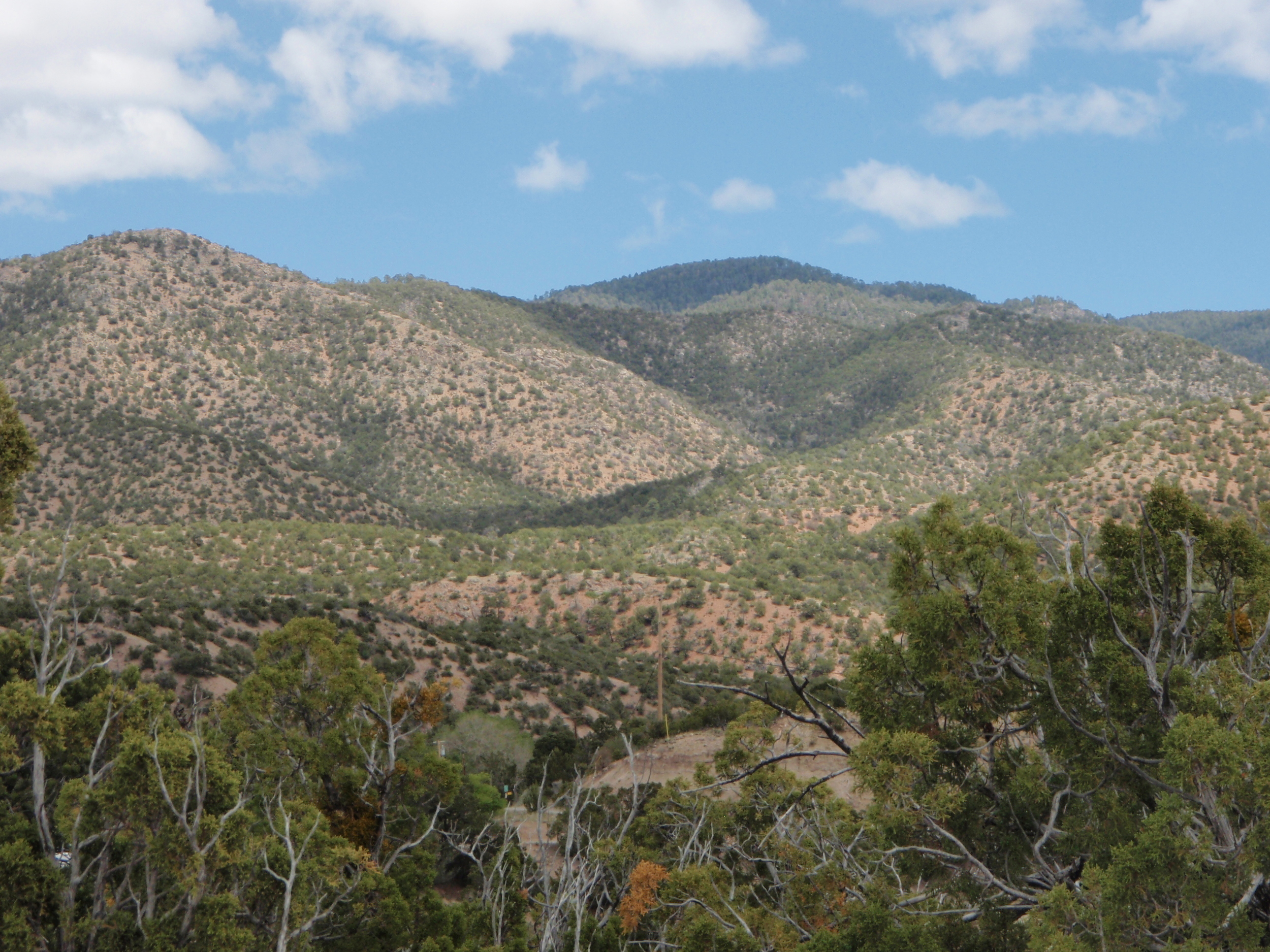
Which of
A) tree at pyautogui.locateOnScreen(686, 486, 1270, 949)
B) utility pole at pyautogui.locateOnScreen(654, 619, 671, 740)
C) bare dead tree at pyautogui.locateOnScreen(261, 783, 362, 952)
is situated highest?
tree at pyautogui.locateOnScreen(686, 486, 1270, 949)

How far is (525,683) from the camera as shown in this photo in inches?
1630

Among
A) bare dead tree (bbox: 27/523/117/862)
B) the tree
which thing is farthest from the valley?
bare dead tree (bbox: 27/523/117/862)

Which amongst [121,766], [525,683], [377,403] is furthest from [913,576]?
[377,403]

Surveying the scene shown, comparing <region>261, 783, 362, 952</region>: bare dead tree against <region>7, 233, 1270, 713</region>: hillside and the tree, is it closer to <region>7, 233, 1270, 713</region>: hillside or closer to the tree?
the tree

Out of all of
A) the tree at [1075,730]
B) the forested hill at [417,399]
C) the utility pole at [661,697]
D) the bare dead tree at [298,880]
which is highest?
the forested hill at [417,399]

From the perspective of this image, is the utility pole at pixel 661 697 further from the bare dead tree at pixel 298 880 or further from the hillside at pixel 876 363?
the hillside at pixel 876 363

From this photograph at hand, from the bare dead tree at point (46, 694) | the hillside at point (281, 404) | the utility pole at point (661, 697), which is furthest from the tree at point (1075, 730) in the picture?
the hillside at point (281, 404)

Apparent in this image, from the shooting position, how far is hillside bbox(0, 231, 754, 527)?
70812 millimetres

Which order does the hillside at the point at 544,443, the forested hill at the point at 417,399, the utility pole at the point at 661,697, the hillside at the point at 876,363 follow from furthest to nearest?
the hillside at the point at 876,363
the forested hill at the point at 417,399
the hillside at the point at 544,443
the utility pole at the point at 661,697

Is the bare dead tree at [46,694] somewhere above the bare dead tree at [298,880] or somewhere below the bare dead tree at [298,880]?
above

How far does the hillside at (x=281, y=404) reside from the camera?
232ft

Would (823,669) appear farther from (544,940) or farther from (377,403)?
(377,403)

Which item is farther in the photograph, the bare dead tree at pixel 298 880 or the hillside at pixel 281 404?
the hillside at pixel 281 404

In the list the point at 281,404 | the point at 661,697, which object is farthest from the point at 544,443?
the point at 661,697
